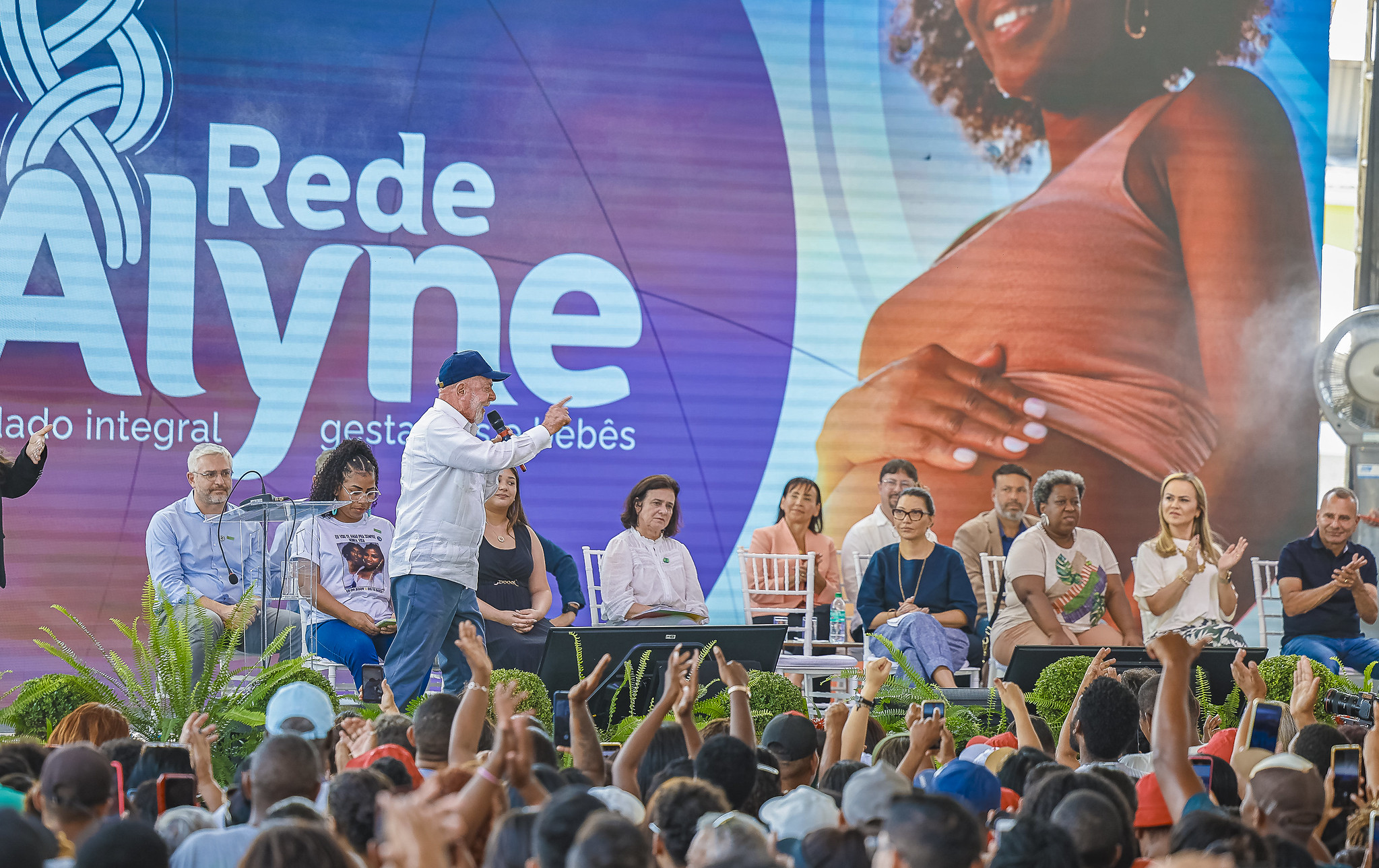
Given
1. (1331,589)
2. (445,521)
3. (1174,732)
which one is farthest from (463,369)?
(1331,589)

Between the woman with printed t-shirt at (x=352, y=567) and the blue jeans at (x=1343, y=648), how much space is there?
4229 mm

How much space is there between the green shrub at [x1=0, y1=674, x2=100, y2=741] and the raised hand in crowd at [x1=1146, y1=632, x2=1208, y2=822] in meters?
3.16

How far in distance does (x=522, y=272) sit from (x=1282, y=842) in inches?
222

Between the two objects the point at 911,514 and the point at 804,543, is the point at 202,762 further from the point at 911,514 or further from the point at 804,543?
the point at 804,543

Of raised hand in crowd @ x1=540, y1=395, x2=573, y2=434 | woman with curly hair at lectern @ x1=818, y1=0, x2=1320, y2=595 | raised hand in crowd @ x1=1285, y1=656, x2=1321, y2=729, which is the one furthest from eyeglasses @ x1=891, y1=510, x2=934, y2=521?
raised hand in crowd @ x1=1285, y1=656, x2=1321, y2=729

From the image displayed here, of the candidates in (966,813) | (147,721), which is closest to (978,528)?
(147,721)

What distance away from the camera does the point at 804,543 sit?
23.8ft

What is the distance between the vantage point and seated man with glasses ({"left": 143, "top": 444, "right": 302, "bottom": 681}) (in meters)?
5.41

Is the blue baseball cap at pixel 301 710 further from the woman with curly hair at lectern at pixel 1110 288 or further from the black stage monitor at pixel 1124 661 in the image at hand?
the woman with curly hair at lectern at pixel 1110 288

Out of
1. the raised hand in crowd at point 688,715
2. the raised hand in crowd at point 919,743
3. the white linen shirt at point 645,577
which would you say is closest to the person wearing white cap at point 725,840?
the raised hand in crowd at point 688,715

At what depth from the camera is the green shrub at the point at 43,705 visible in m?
4.26

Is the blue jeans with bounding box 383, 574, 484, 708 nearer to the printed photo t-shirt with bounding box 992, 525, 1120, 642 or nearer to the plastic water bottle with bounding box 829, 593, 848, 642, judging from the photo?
the plastic water bottle with bounding box 829, 593, 848, 642

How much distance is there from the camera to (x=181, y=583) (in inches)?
223

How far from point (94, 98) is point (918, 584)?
463 centimetres
